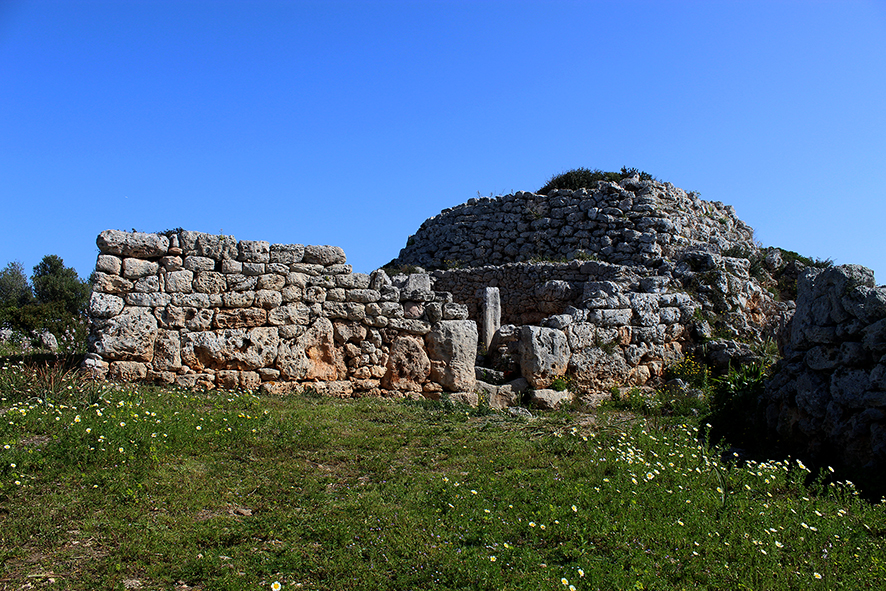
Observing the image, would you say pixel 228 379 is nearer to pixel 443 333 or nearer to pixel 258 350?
pixel 258 350

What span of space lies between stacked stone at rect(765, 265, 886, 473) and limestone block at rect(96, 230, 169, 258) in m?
8.33

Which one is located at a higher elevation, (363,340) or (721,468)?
(363,340)

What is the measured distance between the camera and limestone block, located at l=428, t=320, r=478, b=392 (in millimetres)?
9953

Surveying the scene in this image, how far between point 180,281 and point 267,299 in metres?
1.21

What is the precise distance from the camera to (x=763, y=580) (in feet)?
13.8

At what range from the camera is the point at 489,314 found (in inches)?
618

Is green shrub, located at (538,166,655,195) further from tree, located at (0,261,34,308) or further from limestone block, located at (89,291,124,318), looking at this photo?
tree, located at (0,261,34,308)

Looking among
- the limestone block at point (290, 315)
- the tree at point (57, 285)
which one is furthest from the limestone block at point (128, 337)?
the tree at point (57, 285)

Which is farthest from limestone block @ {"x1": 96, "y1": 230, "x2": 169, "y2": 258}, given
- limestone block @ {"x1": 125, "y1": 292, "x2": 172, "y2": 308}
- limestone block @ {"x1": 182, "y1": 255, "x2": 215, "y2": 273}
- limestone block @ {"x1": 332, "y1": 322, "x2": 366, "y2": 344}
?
limestone block @ {"x1": 332, "y1": 322, "x2": 366, "y2": 344}

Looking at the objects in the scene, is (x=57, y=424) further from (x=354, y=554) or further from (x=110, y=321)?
(x=354, y=554)

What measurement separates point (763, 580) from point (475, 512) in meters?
2.11

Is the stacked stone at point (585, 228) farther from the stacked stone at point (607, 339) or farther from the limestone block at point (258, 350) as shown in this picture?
the limestone block at point (258, 350)

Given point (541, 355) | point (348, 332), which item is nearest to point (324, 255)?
point (348, 332)

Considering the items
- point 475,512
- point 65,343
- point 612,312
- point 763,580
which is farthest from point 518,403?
point 65,343
